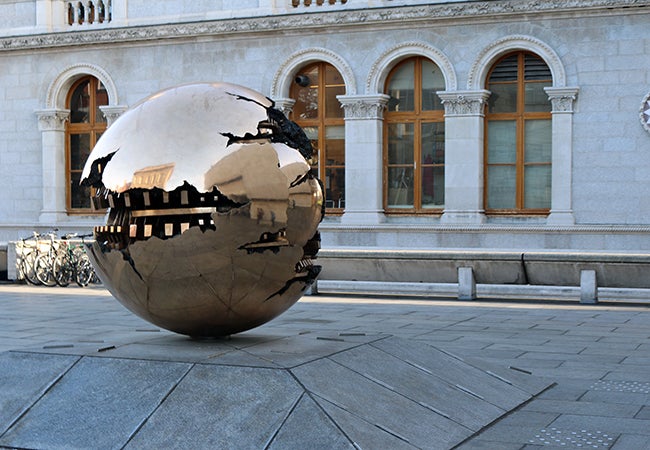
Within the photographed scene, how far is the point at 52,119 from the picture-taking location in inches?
1032

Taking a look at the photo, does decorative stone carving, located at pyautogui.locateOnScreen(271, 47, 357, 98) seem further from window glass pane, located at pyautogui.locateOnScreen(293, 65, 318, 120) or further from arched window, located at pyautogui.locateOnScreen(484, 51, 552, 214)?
arched window, located at pyautogui.locateOnScreen(484, 51, 552, 214)

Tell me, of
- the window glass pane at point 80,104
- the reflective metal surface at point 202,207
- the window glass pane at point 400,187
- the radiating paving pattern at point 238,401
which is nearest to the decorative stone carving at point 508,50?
the window glass pane at point 400,187

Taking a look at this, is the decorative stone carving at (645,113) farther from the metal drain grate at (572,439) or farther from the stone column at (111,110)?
the metal drain grate at (572,439)

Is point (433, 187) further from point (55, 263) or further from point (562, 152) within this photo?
point (55, 263)

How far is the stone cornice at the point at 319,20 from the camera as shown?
21188mm

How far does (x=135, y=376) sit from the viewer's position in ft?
24.1

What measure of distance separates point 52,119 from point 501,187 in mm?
11475

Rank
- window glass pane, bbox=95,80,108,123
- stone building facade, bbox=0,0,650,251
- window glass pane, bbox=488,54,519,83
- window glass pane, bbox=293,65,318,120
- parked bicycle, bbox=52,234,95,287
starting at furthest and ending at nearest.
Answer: window glass pane, bbox=95,80,108,123 → window glass pane, bbox=293,65,318,120 → window glass pane, bbox=488,54,519,83 → parked bicycle, bbox=52,234,95,287 → stone building facade, bbox=0,0,650,251

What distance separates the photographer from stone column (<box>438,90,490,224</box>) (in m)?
22.1

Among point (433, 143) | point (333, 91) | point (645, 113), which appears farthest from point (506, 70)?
point (333, 91)

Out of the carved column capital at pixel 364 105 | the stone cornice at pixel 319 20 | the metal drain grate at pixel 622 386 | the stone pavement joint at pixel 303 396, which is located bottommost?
the metal drain grate at pixel 622 386

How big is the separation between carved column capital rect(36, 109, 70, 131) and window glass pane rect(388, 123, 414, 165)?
8.63 m

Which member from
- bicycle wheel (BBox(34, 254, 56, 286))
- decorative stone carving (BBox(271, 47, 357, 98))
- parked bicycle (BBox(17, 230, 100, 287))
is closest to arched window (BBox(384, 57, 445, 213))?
decorative stone carving (BBox(271, 47, 357, 98))

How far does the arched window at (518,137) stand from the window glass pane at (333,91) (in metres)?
3.41
